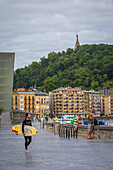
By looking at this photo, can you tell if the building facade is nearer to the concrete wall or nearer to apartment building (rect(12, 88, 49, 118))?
the concrete wall

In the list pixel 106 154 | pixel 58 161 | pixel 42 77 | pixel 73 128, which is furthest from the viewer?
pixel 42 77

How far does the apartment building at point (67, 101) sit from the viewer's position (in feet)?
535

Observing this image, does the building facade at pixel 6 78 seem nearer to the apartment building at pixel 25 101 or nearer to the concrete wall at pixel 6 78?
the concrete wall at pixel 6 78

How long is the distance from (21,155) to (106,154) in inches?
98.3

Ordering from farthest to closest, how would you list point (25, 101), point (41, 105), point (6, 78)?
point (41, 105), point (25, 101), point (6, 78)

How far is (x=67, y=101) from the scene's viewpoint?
541 ft

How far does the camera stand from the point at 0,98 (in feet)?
229

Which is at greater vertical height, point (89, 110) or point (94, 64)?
point (94, 64)

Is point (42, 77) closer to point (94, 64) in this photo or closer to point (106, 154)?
point (94, 64)

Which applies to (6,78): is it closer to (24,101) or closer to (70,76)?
(24,101)

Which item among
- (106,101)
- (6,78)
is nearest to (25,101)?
(106,101)

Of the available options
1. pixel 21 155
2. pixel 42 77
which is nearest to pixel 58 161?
pixel 21 155

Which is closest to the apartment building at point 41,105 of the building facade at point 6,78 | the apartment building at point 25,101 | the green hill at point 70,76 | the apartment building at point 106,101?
the apartment building at point 25,101

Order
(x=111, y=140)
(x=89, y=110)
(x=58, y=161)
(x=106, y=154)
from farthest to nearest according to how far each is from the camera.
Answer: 1. (x=89, y=110)
2. (x=111, y=140)
3. (x=106, y=154)
4. (x=58, y=161)
